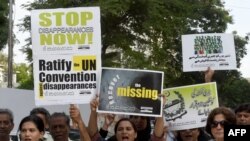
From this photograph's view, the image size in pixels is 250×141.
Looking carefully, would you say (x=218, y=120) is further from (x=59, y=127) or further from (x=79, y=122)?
(x=59, y=127)

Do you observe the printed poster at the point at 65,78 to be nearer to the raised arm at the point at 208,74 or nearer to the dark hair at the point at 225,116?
the dark hair at the point at 225,116

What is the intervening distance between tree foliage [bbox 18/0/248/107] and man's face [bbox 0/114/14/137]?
1977 centimetres

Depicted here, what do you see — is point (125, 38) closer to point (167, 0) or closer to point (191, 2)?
point (167, 0)

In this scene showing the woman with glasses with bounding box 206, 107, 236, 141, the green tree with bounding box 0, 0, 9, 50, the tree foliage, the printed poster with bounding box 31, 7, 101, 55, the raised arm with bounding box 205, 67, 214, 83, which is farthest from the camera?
the tree foliage

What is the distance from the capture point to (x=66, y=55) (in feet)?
19.8

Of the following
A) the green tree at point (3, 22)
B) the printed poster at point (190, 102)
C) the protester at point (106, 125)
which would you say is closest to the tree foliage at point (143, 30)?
the green tree at point (3, 22)

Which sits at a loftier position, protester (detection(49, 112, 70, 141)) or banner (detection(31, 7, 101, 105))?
banner (detection(31, 7, 101, 105))

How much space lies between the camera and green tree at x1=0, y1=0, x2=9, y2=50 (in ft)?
80.4

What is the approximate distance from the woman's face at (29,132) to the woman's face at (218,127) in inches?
55.3

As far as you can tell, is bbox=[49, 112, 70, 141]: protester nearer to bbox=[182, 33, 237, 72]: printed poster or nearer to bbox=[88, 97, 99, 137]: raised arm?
bbox=[88, 97, 99, 137]: raised arm

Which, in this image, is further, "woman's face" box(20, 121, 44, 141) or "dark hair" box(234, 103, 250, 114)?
"dark hair" box(234, 103, 250, 114)

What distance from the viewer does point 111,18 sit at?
1056 inches

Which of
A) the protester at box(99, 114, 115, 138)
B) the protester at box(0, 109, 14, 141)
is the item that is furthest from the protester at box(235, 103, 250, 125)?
the protester at box(0, 109, 14, 141)

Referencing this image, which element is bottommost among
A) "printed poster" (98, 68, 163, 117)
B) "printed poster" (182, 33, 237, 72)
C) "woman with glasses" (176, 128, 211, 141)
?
"woman with glasses" (176, 128, 211, 141)
